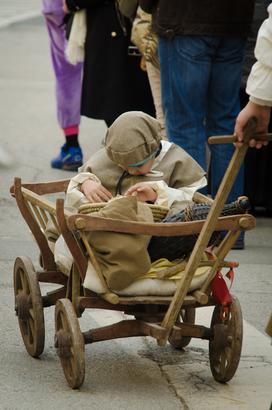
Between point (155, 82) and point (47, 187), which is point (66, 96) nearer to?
point (155, 82)

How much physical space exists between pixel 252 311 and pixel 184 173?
126 centimetres

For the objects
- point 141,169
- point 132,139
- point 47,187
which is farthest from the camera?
point 47,187

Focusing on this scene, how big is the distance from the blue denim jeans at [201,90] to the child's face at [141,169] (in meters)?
2.08

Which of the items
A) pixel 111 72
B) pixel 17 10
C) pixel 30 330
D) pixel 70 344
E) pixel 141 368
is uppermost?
pixel 70 344

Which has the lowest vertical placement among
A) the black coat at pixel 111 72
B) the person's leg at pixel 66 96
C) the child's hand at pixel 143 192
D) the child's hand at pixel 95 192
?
the person's leg at pixel 66 96

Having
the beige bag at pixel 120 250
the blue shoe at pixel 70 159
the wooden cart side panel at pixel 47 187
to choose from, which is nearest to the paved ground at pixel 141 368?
the beige bag at pixel 120 250

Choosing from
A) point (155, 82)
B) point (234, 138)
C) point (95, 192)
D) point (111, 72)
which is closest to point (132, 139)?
Result: point (95, 192)

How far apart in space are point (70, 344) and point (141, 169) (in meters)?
0.85

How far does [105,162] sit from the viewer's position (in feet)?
16.9

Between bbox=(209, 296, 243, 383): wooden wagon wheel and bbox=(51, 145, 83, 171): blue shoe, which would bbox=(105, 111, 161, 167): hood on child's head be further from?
bbox=(51, 145, 83, 171): blue shoe

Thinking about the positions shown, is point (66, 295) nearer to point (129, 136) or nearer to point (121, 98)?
point (129, 136)

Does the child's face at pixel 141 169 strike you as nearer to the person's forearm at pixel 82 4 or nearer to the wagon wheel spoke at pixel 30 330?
the wagon wheel spoke at pixel 30 330

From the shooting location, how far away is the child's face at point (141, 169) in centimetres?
502

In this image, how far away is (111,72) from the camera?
8.82 meters
